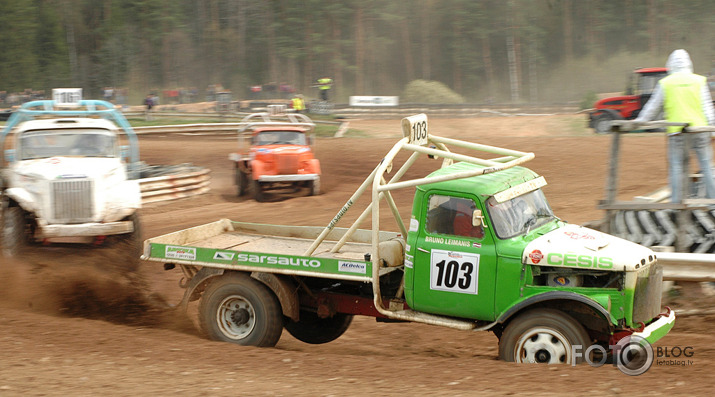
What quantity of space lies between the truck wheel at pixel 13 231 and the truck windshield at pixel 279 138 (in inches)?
291

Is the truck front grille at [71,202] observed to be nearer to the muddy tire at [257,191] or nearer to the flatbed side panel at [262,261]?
the flatbed side panel at [262,261]

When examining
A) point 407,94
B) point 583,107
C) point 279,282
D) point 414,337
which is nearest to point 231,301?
point 279,282

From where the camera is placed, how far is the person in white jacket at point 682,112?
8094 millimetres

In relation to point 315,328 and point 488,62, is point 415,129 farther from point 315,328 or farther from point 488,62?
point 488,62

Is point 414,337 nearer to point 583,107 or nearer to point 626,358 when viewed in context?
point 626,358

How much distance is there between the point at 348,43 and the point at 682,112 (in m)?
49.7

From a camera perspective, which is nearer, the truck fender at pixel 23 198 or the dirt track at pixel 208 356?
the dirt track at pixel 208 356

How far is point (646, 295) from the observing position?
596 cm

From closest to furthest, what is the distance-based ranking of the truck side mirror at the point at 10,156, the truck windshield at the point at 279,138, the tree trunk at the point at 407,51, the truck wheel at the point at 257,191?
the truck side mirror at the point at 10,156, the truck wheel at the point at 257,191, the truck windshield at the point at 279,138, the tree trunk at the point at 407,51

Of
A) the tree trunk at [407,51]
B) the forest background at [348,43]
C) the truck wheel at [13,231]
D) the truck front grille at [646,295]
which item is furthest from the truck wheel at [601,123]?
the tree trunk at [407,51]

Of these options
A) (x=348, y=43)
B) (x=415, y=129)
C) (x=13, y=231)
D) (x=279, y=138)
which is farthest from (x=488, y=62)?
(x=415, y=129)

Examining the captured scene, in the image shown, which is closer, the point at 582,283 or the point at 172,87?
the point at 582,283

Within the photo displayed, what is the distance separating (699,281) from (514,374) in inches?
116

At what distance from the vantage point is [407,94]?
153 ft
